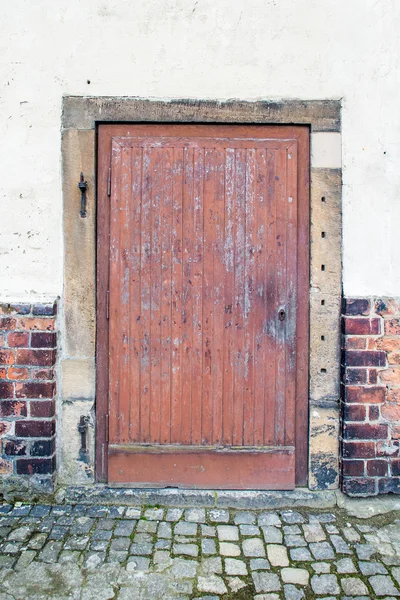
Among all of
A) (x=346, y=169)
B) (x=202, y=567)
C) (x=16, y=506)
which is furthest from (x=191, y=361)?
(x=346, y=169)

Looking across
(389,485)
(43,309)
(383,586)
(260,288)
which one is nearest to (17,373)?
(43,309)

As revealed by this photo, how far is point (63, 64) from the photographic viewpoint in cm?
301

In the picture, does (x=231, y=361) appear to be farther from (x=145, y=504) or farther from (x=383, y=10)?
(x=383, y=10)

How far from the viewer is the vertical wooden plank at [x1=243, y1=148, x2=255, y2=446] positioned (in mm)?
3008

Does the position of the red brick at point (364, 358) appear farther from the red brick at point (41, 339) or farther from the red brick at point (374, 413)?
the red brick at point (41, 339)

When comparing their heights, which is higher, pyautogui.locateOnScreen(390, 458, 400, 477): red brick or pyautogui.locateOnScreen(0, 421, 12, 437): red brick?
pyautogui.locateOnScreen(0, 421, 12, 437): red brick

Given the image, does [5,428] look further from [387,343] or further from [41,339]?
[387,343]

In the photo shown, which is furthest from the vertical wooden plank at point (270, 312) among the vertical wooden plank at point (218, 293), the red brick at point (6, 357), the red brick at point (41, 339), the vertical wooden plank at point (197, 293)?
the red brick at point (6, 357)

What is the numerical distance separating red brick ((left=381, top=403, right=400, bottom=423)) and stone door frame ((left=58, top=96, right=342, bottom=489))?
298mm

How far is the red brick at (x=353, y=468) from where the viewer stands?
2963 mm

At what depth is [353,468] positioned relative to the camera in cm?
296

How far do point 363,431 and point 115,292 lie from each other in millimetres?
1832

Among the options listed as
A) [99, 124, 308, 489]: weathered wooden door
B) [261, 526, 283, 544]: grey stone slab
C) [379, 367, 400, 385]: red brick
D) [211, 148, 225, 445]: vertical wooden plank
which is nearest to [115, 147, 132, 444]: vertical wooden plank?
[99, 124, 308, 489]: weathered wooden door

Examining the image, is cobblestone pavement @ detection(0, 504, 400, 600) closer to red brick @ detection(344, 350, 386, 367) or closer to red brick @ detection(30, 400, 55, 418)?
red brick @ detection(30, 400, 55, 418)
